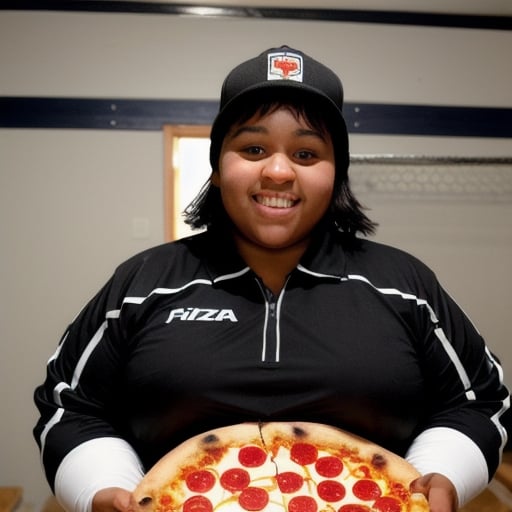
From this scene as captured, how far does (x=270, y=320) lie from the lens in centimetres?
88

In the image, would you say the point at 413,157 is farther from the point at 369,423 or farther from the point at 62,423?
the point at 62,423

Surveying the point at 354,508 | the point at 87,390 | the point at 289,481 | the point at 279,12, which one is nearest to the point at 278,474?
the point at 289,481

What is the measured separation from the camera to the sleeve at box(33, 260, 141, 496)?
0.87 m

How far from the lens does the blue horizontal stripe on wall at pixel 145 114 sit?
2639mm

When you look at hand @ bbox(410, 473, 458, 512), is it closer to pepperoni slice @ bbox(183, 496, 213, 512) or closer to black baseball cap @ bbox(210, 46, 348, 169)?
pepperoni slice @ bbox(183, 496, 213, 512)

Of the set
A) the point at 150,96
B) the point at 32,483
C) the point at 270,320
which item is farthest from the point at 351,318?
the point at 32,483

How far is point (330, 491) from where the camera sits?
777 mm

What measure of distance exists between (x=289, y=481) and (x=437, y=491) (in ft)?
0.71

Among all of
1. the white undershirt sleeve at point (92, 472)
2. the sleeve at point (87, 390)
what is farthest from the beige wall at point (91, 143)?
the white undershirt sleeve at point (92, 472)

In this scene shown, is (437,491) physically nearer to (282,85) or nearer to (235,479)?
(235,479)

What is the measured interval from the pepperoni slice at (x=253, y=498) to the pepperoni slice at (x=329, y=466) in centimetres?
10

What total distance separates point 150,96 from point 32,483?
2.10m

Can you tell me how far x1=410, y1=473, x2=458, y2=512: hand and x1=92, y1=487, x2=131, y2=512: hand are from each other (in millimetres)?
420

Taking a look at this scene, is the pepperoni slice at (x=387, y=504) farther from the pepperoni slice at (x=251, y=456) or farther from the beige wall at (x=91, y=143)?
the beige wall at (x=91, y=143)
